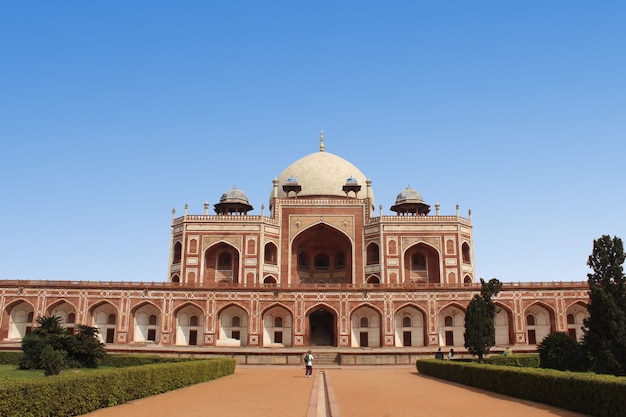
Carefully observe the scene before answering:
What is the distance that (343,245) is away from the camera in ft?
154

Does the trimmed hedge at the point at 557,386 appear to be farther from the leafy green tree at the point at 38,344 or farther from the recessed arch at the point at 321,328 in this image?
the recessed arch at the point at 321,328

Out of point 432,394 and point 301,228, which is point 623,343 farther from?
point 301,228

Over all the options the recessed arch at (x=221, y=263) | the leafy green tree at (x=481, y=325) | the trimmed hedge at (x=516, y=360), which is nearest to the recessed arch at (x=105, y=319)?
the recessed arch at (x=221, y=263)

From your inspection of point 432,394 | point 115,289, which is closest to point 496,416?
point 432,394

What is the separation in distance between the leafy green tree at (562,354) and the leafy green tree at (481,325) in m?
2.59

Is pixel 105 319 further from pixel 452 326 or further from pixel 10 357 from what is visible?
pixel 452 326

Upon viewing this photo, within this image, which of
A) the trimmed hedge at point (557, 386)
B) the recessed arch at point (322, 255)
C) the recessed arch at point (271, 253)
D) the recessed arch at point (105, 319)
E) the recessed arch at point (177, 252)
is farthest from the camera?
the recessed arch at point (322, 255)

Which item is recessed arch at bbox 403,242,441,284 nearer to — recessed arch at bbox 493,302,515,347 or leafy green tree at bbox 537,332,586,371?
recessed arch at bbox 493,302,515,347

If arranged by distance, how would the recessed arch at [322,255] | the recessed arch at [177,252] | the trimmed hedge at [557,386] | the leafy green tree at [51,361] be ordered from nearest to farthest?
the trimmed hedge at [557,386], the leafy green tree at [51,361], the recessed arch at [177,252], the recessed arch at [322,255]

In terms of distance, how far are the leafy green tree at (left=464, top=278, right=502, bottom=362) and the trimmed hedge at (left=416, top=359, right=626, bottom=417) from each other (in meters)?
6.89

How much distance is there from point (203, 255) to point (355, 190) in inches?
561

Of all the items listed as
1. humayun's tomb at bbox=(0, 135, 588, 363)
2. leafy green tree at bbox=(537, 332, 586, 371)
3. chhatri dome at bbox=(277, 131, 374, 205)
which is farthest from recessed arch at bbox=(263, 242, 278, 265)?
leafy green tree at bbox=(537, 332, 586, 371)

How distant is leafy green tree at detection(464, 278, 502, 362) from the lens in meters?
25.2

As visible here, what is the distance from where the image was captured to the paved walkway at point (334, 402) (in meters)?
11.6
